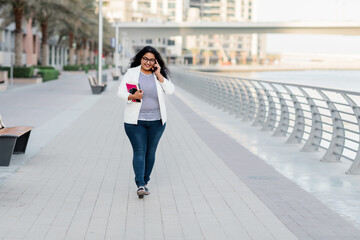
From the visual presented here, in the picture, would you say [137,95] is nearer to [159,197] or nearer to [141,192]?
[141,192]

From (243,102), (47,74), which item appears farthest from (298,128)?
(47,74)

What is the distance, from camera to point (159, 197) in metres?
7.33

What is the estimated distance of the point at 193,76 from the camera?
33312mm

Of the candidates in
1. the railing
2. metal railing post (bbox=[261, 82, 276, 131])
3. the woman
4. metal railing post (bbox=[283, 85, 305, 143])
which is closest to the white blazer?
the woman

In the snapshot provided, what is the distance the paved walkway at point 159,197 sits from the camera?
5793 mm

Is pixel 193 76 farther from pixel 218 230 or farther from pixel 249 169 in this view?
pixel 218 230

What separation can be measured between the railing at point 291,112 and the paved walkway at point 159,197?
50.9 inches

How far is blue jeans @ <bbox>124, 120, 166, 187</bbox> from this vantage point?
23.3ft

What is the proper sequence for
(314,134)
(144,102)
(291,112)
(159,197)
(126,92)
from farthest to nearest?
(291,112), (314,134), (159,197), (144,102), (126,92)

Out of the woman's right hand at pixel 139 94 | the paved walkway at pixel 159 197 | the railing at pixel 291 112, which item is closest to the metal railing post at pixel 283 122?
the railing at pixel 291 112

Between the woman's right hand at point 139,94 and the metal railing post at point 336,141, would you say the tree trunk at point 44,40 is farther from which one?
the woman's right hand at point 139,94

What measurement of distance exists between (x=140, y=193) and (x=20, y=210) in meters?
1.31

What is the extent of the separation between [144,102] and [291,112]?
7.07 meters

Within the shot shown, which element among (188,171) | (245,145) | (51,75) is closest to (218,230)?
(188,171)
